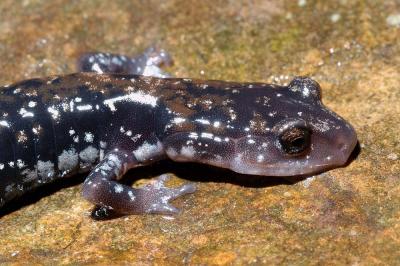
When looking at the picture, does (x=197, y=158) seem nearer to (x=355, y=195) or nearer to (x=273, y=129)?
(x=273, y=129)

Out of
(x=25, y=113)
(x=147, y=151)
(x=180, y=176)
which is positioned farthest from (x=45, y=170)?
(x=180, y=176)

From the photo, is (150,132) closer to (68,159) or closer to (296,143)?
(68,159)

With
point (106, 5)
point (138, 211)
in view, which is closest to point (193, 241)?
point (138, 211)

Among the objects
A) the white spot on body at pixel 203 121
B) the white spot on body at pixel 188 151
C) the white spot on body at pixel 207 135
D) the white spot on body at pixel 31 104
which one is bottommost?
the white spot on body at pixel 188 151

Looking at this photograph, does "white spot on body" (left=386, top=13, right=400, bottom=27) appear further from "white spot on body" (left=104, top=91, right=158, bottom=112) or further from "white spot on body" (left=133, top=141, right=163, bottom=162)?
"white spot on body" (left=133, top=141, right=163, bottom=162)

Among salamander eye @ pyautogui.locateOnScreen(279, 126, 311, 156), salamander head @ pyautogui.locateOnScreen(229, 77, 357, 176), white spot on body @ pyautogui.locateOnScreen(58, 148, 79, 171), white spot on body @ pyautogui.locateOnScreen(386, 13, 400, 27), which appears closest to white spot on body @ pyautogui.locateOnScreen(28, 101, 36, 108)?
white spot on body @ pyautogui.locateOnScreen(58, 148, 79, 171)

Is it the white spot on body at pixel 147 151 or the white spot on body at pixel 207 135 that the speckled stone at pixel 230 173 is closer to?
the white spot on body at pixel 147 151

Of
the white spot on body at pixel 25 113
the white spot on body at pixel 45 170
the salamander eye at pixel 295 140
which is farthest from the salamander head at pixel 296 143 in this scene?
the white spot on body at pixel 25 113
